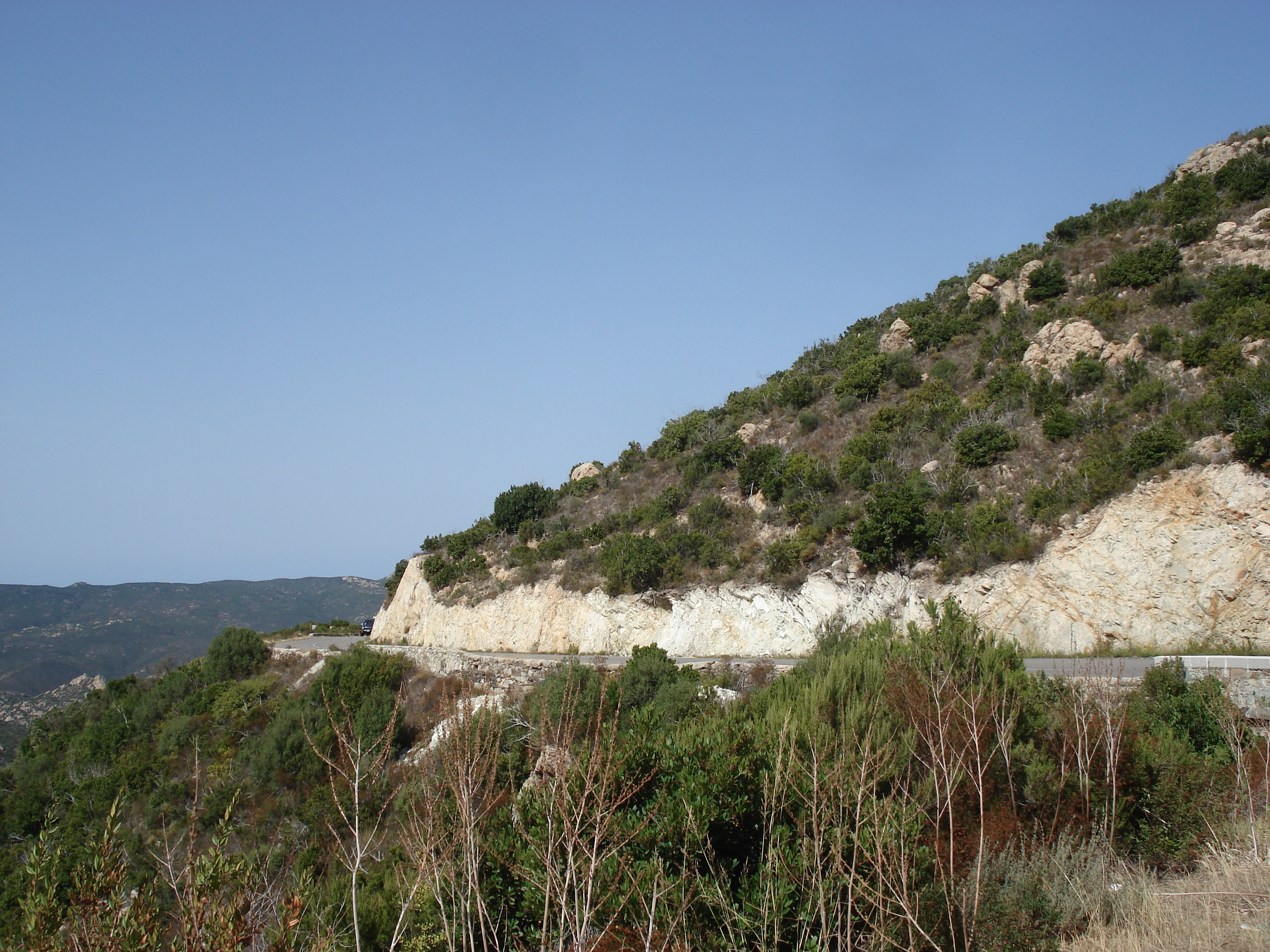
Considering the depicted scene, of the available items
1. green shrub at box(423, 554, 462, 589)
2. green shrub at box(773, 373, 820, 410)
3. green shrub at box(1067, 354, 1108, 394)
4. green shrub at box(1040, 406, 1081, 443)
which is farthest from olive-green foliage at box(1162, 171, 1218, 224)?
green shrub at box(423, 554, 462, 589)

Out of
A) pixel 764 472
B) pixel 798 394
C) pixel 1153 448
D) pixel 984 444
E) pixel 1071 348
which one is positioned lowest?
pixel 1153 448

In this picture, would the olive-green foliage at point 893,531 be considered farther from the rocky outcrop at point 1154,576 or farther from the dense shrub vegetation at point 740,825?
the dense shrub vegetation at point 740,825

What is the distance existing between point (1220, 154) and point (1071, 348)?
55.0ft

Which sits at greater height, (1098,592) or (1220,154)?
(1220,154)

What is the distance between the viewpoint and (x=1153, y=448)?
17625 mm

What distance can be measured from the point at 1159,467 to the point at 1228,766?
892 centimetres

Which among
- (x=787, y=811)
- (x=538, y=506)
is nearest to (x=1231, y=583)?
(x=787, y=811)

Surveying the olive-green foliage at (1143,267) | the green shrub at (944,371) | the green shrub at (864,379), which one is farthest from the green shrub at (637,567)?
the olive-green foliage at (1143,267)

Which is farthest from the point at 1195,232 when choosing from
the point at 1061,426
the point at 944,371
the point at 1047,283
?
the point at 1061,426

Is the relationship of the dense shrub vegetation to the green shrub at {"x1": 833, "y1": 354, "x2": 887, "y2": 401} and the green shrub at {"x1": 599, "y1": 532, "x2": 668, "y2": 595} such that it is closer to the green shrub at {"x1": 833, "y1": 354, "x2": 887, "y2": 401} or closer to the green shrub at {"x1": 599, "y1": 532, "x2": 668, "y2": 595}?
the green shrub at {"x1": 599, "y1": 532, "x2": 668, "y2": 595}

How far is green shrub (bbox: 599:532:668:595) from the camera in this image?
79.7ft

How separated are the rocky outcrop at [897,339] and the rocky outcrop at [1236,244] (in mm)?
10477

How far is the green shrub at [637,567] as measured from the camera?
24297 mm

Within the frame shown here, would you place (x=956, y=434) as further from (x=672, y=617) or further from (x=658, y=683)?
(x=658, y=683)
